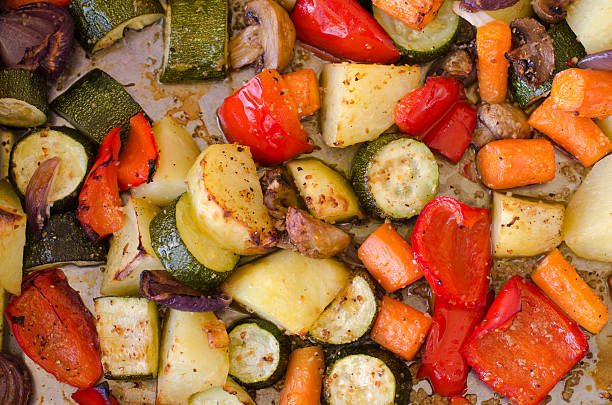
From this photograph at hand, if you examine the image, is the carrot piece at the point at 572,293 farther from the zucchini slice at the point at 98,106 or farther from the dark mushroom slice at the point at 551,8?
the zucchini slice at the point at 98,106

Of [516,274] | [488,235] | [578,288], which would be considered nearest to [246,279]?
[488,235]

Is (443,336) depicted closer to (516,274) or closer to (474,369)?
(474,369)

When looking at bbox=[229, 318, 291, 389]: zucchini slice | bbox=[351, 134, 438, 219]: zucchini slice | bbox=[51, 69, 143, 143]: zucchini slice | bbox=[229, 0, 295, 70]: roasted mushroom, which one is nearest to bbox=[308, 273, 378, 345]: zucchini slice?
bbox=[229, 318, 291, 389]: zucchini slice

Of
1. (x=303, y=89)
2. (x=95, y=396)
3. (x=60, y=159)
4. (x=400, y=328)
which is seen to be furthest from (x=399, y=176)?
(x=95, y=396)

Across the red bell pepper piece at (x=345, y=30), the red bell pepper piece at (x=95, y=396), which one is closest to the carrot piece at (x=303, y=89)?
the red bell pepper piece at (x=345, y=30)

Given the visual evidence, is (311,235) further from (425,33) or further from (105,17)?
(105,17)

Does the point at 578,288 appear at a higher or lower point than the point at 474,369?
higher
